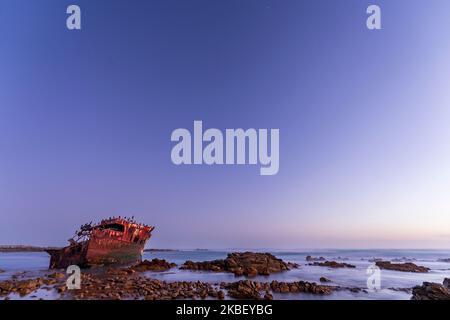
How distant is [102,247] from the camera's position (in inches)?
1312

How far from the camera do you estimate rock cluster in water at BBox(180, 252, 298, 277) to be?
3136 centimetres

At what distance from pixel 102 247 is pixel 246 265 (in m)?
16.9

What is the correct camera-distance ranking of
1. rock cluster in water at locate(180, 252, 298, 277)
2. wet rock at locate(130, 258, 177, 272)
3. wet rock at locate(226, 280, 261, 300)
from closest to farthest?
wet rock at locate(226, 280, 261, 300), rock cluster in water at locate(180, 252, 298, 277), wet rock at locate(130, 258, 177, 272)

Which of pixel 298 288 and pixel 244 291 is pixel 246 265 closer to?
pixel 298 288

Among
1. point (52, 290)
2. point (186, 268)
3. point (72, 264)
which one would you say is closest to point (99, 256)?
point (72, 264)

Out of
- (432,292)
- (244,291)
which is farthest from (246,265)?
(432,292)

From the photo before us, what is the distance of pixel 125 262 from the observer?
121 feet

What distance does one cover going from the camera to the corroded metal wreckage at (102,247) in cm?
3259

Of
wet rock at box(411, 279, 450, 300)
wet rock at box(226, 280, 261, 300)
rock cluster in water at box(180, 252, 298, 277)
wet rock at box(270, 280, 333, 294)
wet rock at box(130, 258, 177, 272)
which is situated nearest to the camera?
wet rock at box(411, 279, 450, 300)

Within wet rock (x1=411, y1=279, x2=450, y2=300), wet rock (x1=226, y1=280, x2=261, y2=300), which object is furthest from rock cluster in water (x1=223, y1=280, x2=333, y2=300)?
wet rock (x1=411, y1=279, x2=450, y2=300)

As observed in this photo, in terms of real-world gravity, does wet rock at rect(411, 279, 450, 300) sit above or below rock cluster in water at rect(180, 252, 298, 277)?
above

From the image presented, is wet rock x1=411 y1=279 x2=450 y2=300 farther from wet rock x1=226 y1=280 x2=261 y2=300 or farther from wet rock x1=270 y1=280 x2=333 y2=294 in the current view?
wet rock x1=226 y1=280 x2=261 y2=300

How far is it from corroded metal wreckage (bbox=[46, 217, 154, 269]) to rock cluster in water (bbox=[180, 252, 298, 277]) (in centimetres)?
823
